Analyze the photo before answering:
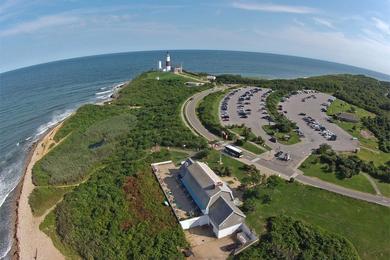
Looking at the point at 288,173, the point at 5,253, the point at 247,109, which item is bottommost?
the point at 5,253

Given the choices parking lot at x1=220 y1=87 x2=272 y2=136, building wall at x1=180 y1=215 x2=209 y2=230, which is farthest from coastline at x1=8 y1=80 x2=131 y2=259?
parking lot at x1=220 y1=87 x2=272 y2=136

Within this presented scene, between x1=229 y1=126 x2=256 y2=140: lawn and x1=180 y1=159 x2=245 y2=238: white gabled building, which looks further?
x1=229 y1=126 x2=256 y2=140: lawn

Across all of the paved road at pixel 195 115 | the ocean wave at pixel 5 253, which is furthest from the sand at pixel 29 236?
the paved road at pixel 195 115

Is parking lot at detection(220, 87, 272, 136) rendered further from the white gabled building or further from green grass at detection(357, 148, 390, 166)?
the white gabled building

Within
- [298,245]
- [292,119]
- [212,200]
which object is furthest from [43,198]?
[292,119]

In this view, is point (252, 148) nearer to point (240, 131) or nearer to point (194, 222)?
point (240, 131)

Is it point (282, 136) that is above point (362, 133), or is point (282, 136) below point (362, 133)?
above
